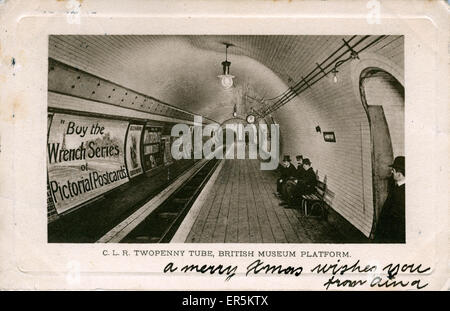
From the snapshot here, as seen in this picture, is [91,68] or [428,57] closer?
[428,57]

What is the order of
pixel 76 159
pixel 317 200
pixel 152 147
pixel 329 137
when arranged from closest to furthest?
1. pixel 76 159
2. pixel 317 200
3. pixel 329 137
4. pixel 152 147

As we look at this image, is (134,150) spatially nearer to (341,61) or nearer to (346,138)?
(346,138)

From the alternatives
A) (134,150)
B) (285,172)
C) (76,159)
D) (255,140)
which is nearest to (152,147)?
(134,150)

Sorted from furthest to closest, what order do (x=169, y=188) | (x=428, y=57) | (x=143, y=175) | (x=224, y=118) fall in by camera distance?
1. (x=224, y=118)
2. (x=169, y=188)
3. (x=143, y=175)
4. (x=428, y=57)

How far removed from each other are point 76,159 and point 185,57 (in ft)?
6.47

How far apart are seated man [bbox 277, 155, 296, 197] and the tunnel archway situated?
4.23ft

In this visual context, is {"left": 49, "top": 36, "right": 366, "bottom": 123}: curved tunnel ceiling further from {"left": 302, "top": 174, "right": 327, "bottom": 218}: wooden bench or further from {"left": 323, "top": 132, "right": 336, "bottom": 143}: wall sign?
{"left": 302, "top": 174, "right": 327, "bottom": 218}: wooden bench

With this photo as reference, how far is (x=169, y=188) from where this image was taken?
7246mm

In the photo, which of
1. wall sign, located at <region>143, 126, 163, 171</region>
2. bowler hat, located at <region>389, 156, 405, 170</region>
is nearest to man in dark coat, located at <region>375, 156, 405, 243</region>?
bowler hat, located at <region>389, 156, 405, 170</region>

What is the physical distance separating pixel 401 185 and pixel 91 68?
3.93 m

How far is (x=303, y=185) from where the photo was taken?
14.3 feet
